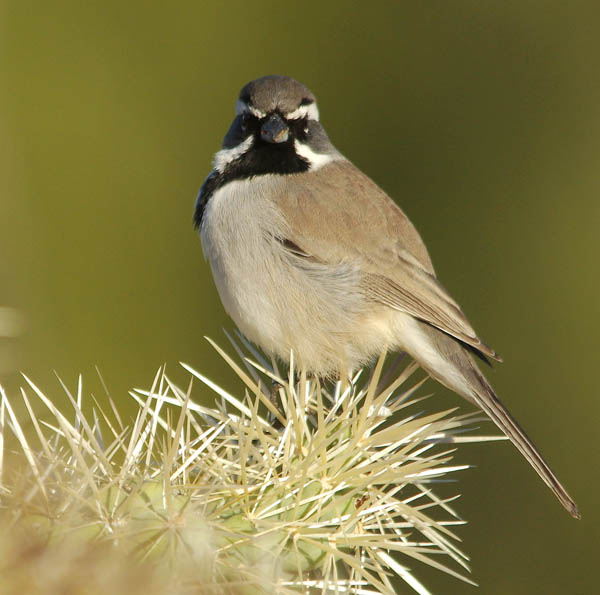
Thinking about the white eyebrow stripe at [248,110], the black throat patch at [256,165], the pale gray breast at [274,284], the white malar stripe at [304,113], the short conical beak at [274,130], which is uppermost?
the white eyebrow stripe at [248,110]

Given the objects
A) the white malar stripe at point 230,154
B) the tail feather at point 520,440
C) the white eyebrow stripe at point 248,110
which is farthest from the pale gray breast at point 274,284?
the tail feather at point 520,440

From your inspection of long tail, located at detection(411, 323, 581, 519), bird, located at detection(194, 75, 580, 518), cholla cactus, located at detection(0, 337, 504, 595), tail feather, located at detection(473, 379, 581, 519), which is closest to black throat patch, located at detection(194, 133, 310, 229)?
bird, located at detection(194, 75, 580, 518)

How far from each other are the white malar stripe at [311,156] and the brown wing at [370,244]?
0.12 metres

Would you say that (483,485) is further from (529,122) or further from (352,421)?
(352,421)

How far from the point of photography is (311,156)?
4.02 meters

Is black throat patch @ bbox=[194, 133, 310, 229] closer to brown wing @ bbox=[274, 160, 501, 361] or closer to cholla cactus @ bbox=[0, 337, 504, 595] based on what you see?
brown wing @ bbox=[274, 160, 501, 361]

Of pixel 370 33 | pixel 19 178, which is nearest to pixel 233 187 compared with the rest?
pixel 19 178

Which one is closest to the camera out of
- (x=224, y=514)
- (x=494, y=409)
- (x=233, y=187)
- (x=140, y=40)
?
(x=224, y=514)

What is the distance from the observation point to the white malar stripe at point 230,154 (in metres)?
3.88

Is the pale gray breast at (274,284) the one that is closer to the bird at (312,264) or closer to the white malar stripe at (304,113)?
the bird at (312,264)

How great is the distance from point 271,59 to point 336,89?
1.83ft

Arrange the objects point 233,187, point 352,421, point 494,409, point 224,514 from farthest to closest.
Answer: point 233,187
point 494,409
point 352,421
point 224,514

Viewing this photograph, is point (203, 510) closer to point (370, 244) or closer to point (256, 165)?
point (370, 244)

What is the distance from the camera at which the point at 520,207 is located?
670 cm
